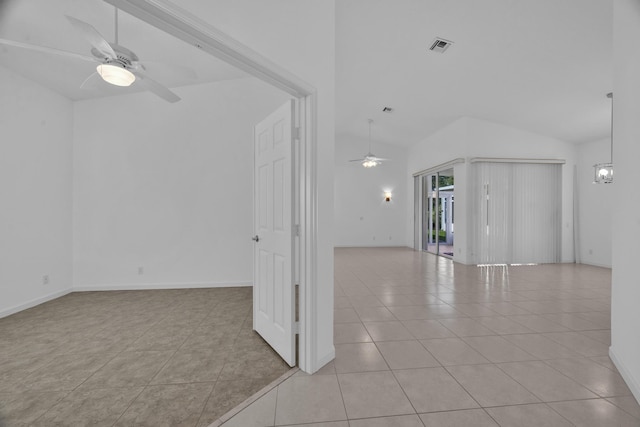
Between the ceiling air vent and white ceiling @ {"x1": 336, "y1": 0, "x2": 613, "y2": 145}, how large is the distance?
0.26 ft

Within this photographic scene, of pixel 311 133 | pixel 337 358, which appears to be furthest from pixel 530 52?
pixel 337 358

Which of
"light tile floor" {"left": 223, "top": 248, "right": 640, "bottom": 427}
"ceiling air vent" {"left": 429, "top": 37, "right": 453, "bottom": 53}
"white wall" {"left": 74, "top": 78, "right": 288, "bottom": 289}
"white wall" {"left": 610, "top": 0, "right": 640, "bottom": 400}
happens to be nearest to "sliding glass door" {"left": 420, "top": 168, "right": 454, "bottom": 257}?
"light tile floor" {"left": 223, "top": 248, "right": 640, "bottom": 427}

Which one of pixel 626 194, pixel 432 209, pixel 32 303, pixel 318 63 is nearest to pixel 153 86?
pixel 318 63

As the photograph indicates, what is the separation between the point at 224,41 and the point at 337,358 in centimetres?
234

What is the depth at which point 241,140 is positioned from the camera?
4574mm

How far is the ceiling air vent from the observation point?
12.7 feet

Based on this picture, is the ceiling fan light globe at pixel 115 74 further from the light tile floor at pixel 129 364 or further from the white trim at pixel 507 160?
the white trim at pixel 507 160

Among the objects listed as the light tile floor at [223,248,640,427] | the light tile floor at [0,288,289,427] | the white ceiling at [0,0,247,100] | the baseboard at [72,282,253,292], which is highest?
the white ceiling at [0,0,247,100]

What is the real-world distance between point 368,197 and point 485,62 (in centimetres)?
578

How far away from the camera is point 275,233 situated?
238 cm

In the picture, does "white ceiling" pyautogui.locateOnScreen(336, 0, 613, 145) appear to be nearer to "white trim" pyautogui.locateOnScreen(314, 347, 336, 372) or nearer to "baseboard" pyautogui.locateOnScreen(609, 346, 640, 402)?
"baseboard" pyautogui.locateOnScreen(609, 346, 640, 402)

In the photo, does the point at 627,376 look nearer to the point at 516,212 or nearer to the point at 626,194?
the point at 626,194

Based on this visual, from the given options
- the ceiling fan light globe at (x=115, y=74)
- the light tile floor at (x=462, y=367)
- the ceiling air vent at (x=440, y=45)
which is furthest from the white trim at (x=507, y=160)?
the ceiling fan light globe at (x=115, y=74)

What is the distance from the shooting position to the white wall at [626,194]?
72.2 inches
